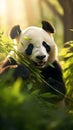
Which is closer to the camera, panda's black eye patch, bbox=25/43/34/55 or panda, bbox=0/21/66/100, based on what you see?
panda, bbox=0/21/66/100

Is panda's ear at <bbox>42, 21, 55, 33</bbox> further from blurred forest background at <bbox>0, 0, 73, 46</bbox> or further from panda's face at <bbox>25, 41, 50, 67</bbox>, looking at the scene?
blurred forest background at <bbox>0, 0, 73, 46</bbox>

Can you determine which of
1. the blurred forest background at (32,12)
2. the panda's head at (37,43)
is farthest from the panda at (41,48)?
the blurred forest background at (32,12)

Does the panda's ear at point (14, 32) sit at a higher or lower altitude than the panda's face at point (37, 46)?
higher

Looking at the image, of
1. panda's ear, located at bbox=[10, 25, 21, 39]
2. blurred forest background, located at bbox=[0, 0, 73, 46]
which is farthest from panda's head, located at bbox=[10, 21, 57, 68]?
blurred forest background, located at bbox=[0, 0, 73, 46]

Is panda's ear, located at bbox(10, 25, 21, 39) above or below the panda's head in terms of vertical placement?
above

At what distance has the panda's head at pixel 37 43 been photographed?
132 inches

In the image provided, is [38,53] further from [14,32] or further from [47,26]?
[47,26]

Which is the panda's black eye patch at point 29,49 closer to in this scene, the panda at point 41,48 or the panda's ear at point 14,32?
the panda at point 41,48

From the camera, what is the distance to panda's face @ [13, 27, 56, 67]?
11.0ft

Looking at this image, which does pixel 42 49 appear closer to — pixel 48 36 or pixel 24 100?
pixel 48 36

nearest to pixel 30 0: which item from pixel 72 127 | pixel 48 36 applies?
pixel 48 36

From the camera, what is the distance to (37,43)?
3602 millimetres

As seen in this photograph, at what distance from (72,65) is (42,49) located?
0.67 meters

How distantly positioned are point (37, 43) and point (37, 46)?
0.06 m
